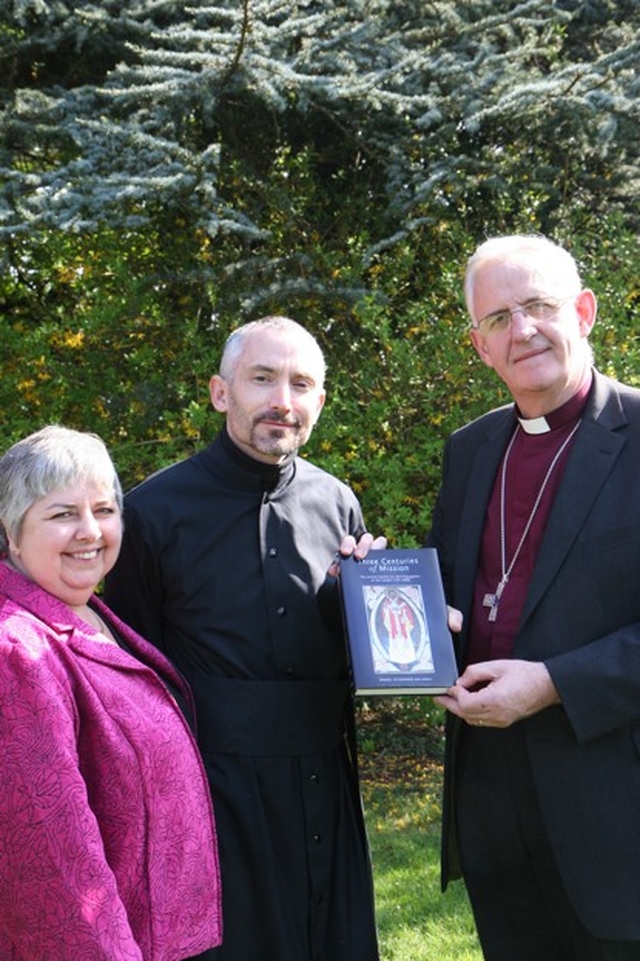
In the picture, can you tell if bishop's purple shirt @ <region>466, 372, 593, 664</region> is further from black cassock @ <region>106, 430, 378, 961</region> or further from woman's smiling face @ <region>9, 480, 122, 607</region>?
woman's smiling face @ <region>9, 480, 122, 607</region>

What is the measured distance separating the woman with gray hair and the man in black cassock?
261mm

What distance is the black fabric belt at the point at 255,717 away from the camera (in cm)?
344

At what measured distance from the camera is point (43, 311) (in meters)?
8.14

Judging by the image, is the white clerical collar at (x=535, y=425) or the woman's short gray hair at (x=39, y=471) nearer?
the woman's short gray hair at (x=39, y=471)

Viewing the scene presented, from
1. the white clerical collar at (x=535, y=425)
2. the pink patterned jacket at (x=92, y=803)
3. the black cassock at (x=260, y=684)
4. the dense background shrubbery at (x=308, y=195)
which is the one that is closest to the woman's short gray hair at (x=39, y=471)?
the pink patterned jacket at (x=92, y=803)

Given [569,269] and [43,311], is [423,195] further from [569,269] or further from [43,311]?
[569,269]

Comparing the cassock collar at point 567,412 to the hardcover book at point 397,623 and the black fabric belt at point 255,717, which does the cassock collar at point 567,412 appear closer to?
the hardcover book at point 397,623

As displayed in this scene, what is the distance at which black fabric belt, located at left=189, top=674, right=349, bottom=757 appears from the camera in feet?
11.3

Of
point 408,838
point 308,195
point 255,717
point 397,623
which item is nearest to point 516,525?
point 397,623

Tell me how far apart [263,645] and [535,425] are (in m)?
1.04

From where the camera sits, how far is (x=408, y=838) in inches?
261

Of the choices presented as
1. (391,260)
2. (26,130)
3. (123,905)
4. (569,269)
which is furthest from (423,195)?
(123,905)

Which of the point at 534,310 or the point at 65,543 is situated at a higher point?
the point at 534,310

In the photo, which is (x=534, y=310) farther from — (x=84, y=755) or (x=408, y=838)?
(x=408, y=838)
